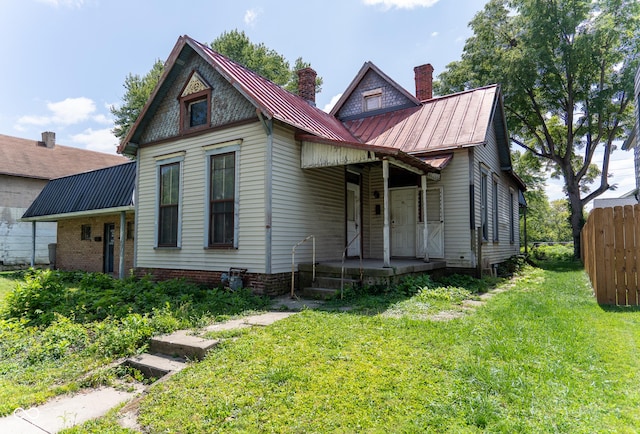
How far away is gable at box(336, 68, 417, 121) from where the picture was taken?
13.7m

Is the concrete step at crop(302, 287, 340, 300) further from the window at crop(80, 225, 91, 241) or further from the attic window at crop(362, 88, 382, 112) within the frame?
the window at crop(80, 225, 91, 241)

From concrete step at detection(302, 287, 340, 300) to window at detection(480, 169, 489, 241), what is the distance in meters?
6.01

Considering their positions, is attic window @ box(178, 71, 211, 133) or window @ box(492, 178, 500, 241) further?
window @ box(492, 178, 500, 241)

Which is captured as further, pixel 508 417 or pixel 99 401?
pixel 99 401

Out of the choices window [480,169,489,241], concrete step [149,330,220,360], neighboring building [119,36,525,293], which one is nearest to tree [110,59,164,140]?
neighboring building [119,36,525,293]

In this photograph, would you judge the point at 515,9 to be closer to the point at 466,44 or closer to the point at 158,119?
the point at 466,44

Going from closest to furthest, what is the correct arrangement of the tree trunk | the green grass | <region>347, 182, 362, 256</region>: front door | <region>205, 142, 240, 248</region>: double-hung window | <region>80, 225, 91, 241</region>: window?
the green grass < <region>205, 142, 240, 248</region>: double-hung window < <region>347, 182, 362, 256</region>: front door < <region>80, 225, 91, 241</region>: window < the tree trunk

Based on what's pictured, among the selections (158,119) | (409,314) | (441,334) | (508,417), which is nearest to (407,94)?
(158,119)

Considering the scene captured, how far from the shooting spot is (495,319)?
5410mm

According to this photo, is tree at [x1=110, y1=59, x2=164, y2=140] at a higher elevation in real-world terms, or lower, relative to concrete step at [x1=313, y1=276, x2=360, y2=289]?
higher

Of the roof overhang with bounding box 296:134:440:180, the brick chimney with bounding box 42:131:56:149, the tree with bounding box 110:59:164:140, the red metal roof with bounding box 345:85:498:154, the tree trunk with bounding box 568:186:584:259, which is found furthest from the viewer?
the tree with bounding box 110:59:164:140

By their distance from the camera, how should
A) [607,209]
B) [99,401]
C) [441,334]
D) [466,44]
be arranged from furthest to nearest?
[466,44] < [607,209] < [441,334] < [99,401]

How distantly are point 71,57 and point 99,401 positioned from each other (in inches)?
507

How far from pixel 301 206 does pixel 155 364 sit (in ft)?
17.6
